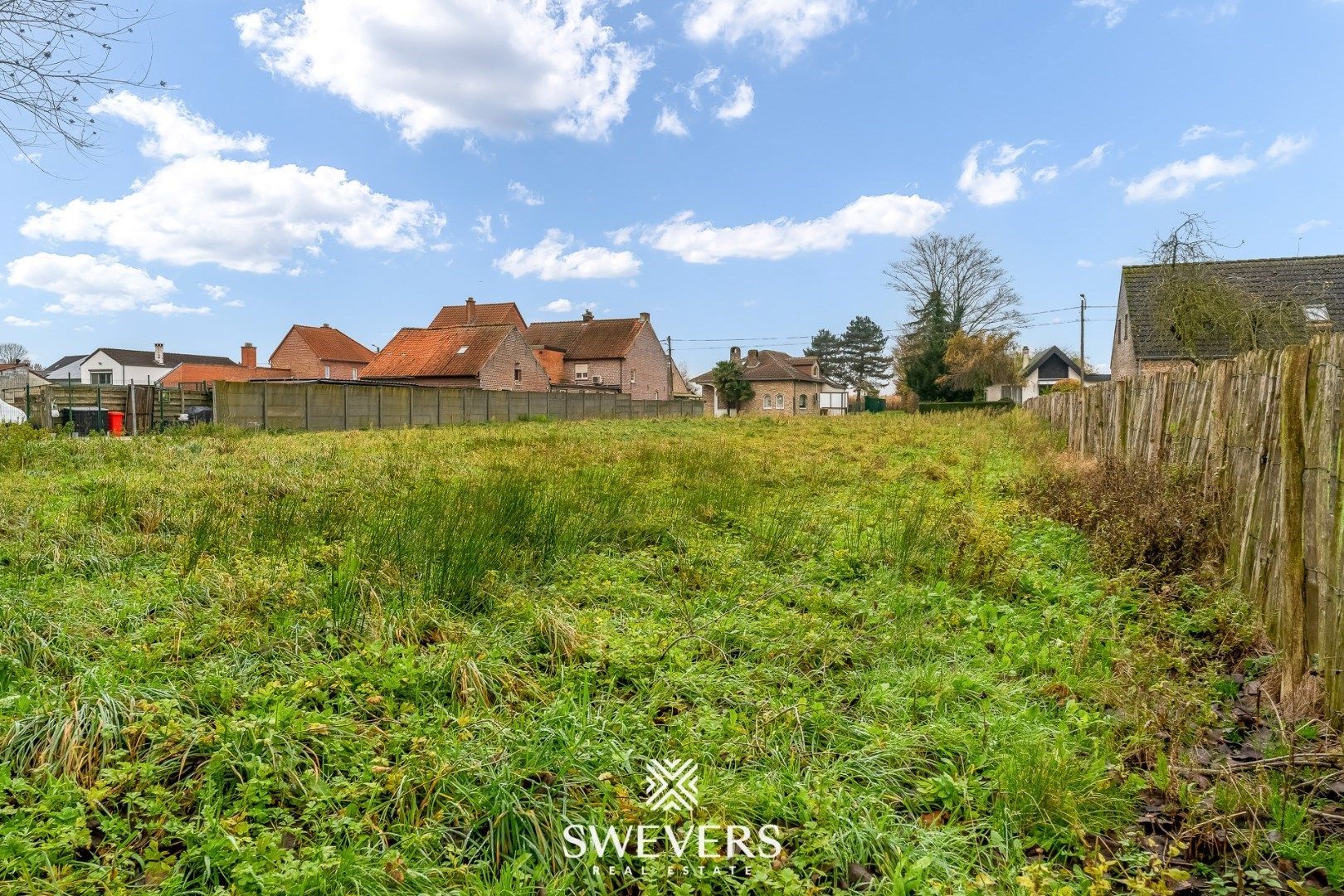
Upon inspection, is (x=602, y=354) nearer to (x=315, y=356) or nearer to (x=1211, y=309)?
(x=315, y=356)

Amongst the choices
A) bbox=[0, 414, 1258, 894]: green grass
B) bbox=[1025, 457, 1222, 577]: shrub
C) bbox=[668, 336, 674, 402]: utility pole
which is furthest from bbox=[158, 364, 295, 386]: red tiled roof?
bbox=[1025, 457, 1222, 577]: shrub

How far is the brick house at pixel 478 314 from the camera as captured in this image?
51375 mm

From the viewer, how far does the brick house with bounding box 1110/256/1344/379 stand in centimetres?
2170

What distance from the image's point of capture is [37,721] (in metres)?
2.69

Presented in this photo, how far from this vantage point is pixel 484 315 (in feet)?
169

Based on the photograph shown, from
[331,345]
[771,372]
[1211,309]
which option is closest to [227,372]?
[331,345]

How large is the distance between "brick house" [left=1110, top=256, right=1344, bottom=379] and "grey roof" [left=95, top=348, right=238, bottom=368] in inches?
3187

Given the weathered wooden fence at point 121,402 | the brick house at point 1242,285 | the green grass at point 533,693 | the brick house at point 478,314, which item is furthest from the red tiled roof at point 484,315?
the green grass at point 533,693

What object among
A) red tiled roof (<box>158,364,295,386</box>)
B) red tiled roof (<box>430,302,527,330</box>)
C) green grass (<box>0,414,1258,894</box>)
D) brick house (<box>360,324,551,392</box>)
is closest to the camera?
green grass (<box>0,414,1258,894</box>)

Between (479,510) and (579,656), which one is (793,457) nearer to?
(479,510)

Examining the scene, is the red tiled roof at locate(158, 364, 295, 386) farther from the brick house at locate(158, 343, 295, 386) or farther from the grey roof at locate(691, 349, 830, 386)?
the grey roof at locate(691, 349, 830, 386)

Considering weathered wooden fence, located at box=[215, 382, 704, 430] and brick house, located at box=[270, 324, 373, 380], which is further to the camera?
brick house, located at box=[270, 324, 373, 380]

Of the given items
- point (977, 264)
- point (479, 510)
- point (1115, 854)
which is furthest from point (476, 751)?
point (977, 264)

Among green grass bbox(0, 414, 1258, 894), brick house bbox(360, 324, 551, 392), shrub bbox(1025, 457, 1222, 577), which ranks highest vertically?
brick house bbox(360, 324, 551, 392)
